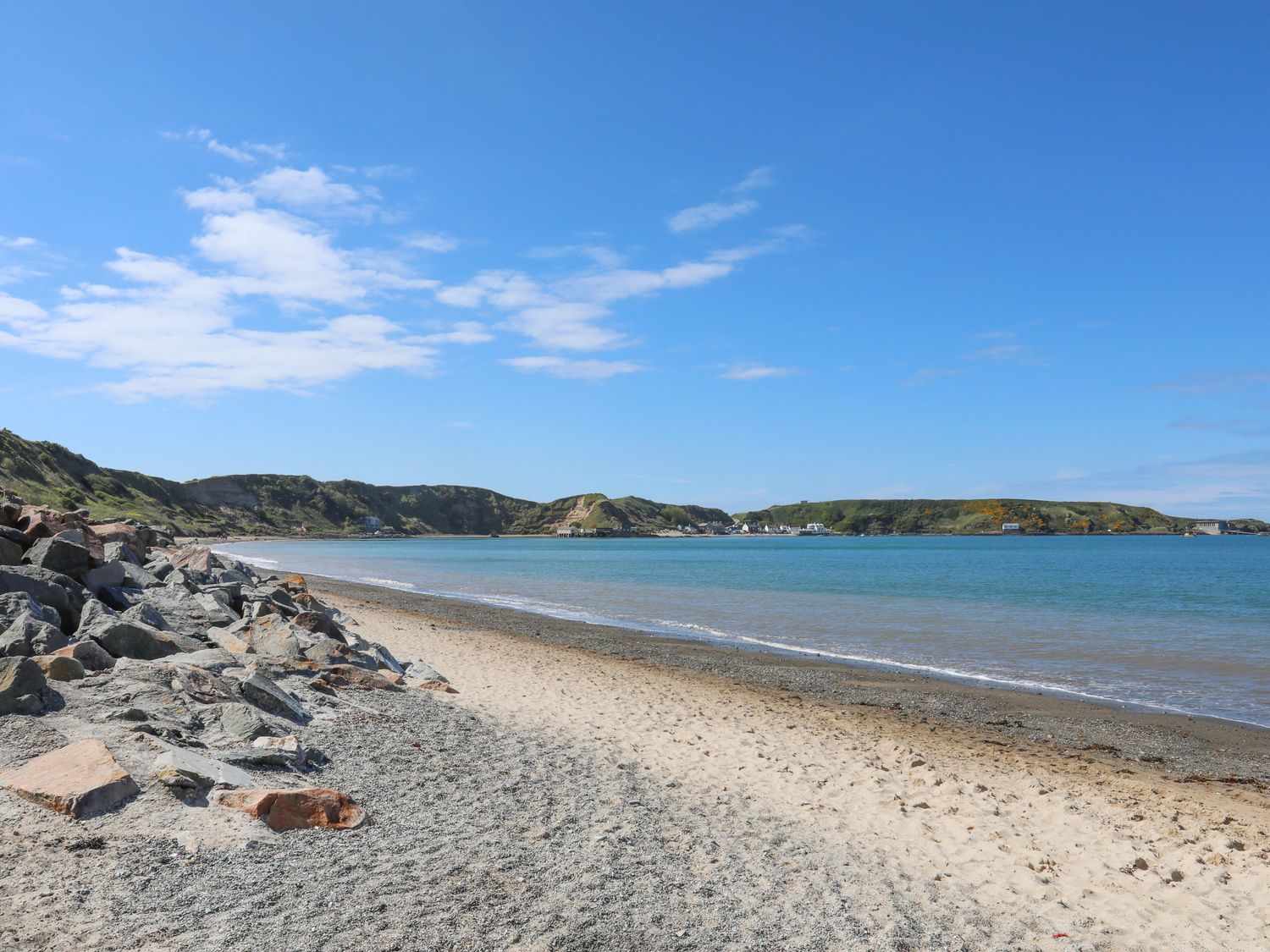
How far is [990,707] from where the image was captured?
15.5 metres

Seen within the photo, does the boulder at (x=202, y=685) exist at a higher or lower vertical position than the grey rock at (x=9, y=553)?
lower

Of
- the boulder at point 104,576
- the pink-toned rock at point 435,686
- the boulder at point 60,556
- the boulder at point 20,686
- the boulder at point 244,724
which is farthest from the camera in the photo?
the pink-toned rock at point 435,686

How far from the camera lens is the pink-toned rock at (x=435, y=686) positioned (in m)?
13.0

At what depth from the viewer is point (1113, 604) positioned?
37.8 metres

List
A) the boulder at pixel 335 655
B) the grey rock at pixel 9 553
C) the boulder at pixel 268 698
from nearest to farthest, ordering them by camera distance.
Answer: the boulder at pixel 268 698
the grey rock at pixel 9 553
the boulder at pixel 335 655

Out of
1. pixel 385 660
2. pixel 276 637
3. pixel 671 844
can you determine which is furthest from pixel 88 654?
pixel 671 844

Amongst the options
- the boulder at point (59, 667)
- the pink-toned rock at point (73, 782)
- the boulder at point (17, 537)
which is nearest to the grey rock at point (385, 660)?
the boulder at point (59, 667)

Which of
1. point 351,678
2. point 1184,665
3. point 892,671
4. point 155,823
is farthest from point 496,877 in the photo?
point 1184,665

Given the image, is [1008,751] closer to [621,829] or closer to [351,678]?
[621,829]

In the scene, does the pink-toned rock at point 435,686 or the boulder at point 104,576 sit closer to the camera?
the boulder at point 104,576

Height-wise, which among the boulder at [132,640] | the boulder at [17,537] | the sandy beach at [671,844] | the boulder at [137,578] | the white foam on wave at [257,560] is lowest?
the white foam on wave at [257,560]

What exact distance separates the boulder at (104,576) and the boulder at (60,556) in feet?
0.43

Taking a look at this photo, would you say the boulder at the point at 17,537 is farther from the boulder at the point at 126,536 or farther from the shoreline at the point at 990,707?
the shoreline at the point at 990,707

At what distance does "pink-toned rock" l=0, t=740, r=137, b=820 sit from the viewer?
5590 millimetres
